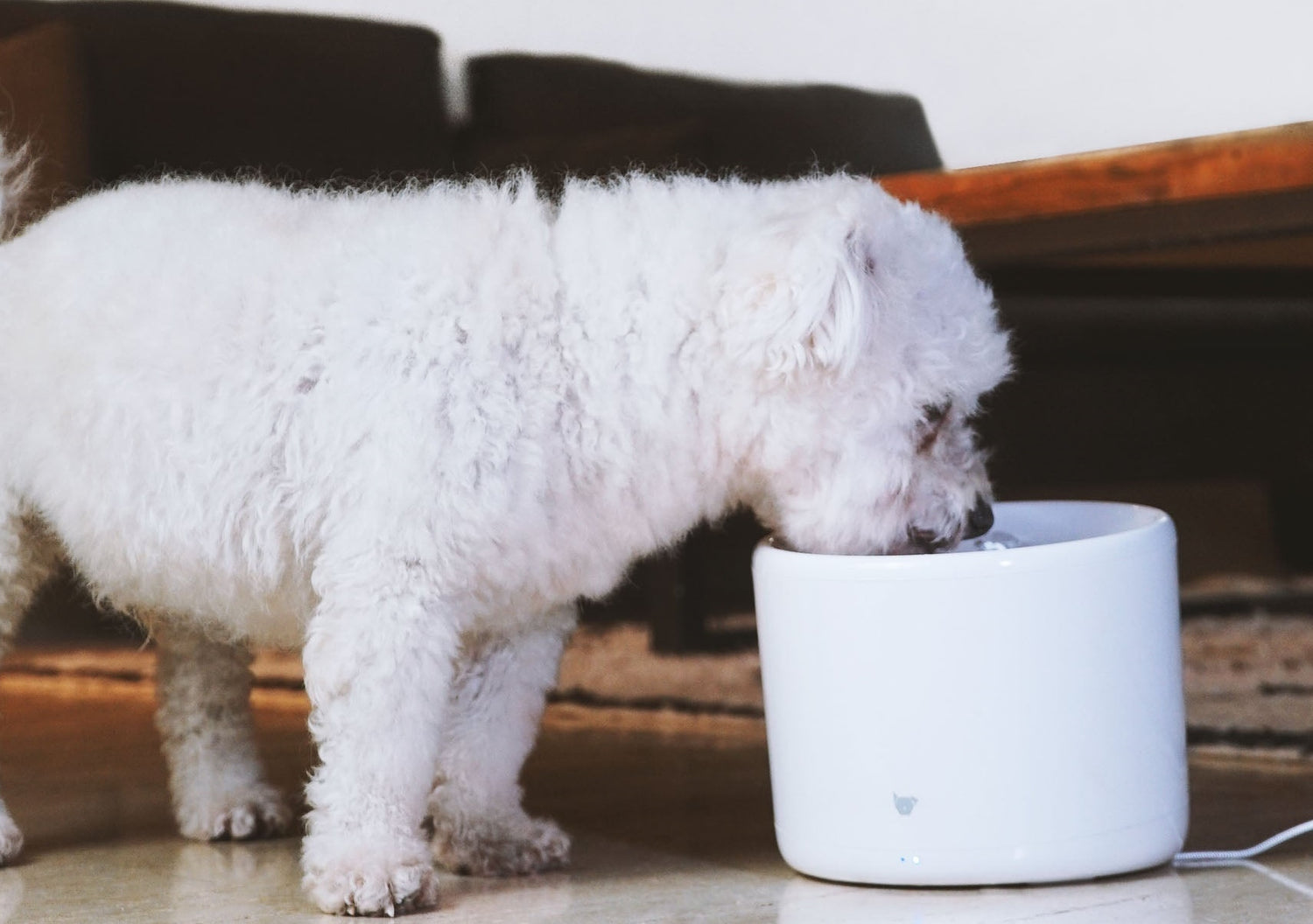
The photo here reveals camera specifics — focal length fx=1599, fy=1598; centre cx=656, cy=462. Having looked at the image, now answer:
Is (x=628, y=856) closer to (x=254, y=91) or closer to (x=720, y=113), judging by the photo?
(x=254, y=91)

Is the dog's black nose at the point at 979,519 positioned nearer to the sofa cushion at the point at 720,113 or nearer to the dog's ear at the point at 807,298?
the dog's ear at the point at 807,298

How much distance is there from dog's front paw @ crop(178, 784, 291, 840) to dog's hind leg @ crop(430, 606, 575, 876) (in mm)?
296

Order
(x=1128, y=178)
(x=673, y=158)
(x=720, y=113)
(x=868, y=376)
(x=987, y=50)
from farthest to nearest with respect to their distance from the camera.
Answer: (x=720, y=113), (x=987, y=50), (x=673, y=158), (x=1128, y=178), (x=868, y=376)

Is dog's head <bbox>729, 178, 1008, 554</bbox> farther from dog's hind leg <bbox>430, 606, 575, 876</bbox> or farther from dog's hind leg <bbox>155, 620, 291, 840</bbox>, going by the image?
dog's hind leg <bbox>155, 620, 291, 840</bbox>

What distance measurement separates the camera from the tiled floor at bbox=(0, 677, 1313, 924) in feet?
4.76

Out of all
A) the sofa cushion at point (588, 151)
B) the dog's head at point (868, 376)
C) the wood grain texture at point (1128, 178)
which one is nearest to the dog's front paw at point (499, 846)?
the dog's head at point (868, 376)

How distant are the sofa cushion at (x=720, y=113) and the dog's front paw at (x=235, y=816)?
5.07ft

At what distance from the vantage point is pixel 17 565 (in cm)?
178

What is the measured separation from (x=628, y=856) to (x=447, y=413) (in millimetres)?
565

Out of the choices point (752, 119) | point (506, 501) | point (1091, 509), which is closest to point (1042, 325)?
point (752, 119)

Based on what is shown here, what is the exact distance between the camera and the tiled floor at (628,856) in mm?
1450

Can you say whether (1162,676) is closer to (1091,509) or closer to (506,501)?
(1091,509)

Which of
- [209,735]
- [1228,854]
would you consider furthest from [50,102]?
[1228,854]

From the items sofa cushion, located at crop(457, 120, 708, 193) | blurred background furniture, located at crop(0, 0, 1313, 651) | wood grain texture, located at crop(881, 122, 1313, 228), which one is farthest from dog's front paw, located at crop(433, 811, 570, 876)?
sofa cushion, located at crop(457, 120, 708, 193)
